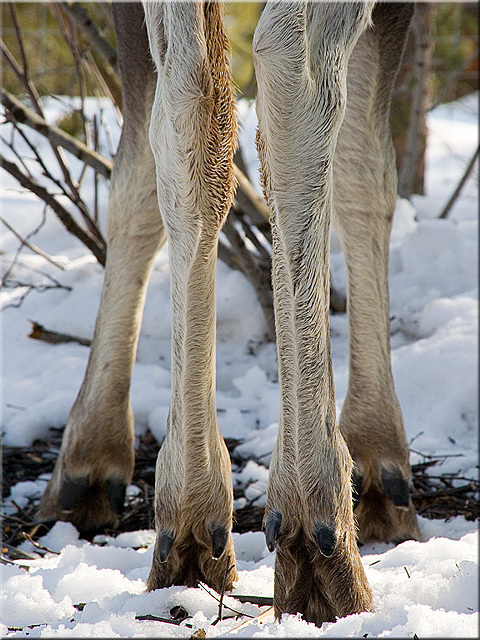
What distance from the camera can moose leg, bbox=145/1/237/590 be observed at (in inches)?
77.5

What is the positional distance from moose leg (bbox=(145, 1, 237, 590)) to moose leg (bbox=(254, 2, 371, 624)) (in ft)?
0.55

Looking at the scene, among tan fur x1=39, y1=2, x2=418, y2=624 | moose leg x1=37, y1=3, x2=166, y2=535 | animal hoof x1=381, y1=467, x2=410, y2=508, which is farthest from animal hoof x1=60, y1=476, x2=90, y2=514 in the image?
animal hoof x1=381, y1=467, x2=410, y2=508

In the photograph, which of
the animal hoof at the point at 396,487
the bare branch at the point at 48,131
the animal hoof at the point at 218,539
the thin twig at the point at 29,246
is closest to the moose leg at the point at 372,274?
the animal hoof at the point at 396,487

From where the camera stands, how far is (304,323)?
1831 mm

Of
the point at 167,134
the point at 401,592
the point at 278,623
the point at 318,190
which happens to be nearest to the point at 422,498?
the point at 401,592

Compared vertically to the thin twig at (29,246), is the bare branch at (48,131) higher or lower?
higher

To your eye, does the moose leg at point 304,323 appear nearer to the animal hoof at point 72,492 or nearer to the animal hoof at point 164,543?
the animal hoof at point 164,543

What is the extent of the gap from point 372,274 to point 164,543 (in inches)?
48.0

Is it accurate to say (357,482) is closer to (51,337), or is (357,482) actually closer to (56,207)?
(56,207)

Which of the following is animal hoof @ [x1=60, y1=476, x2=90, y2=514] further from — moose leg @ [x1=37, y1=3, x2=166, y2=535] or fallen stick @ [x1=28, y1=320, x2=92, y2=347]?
fallen stick @ [x1=28, y1=320, x2=92, y2=347]

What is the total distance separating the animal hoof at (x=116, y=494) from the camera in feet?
8.87

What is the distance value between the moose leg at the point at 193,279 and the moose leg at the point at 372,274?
0.68m

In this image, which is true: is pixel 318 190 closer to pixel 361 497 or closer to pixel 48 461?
pixel 361 497

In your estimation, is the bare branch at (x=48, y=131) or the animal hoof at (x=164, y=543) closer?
the animal hoof at (x=164, y=543)
